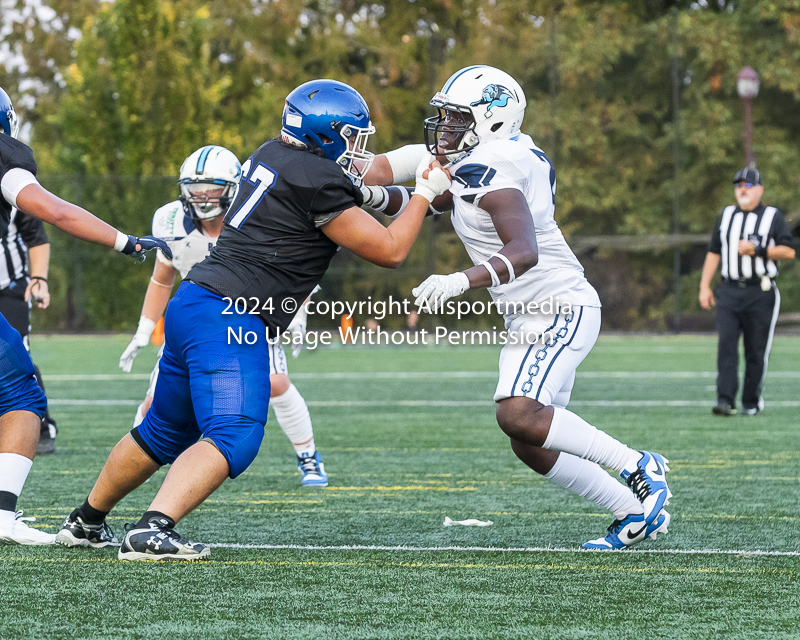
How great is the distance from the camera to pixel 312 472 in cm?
578

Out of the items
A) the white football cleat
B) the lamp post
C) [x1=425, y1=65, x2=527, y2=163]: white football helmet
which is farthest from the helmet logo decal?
the lamp post

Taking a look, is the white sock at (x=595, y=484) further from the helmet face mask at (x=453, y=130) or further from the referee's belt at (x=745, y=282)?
the referee's belt at (x=745, y=282)

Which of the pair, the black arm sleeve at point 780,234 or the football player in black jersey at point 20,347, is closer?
the football player in black jersey at point 20,347

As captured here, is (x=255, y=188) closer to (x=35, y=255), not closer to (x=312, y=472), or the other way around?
(x=312, y=472)

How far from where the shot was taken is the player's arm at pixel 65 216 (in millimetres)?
3732

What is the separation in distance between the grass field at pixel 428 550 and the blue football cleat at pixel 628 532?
0.08 meters

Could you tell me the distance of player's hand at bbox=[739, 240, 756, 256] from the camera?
29.8 feet

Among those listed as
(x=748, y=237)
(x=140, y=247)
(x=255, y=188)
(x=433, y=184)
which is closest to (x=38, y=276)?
(x=140, y=247)

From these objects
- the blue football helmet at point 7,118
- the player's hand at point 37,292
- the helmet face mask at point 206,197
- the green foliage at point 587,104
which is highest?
the green foliage at point 587,104

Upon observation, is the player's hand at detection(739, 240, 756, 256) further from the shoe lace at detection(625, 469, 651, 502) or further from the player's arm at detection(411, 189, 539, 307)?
→ the player's arm at detection(411, 189, 539, 307)

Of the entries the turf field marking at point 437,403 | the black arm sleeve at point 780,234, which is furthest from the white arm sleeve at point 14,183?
the black arm sleeve at point 780,234

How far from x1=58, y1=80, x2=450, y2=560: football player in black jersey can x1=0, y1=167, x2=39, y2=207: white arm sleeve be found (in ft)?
2.21

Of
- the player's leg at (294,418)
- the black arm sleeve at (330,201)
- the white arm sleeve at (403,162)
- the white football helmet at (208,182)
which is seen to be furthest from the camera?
the player's leg at (294,418)

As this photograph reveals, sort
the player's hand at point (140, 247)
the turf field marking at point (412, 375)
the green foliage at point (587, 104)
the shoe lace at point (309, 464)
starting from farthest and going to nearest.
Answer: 1. the green foliage at point (587, 104)
2. the turf field marking at point (412, 375)
3. the shoe lace at point (309, 464)
4. the player's hand at point (140, 247)
